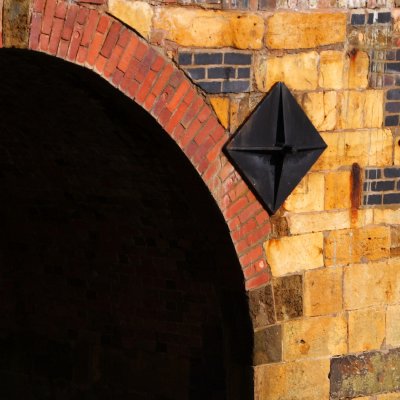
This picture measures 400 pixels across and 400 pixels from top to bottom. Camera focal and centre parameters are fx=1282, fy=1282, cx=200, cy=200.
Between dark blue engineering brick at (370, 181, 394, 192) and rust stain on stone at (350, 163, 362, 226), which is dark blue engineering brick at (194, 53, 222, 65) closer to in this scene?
rust stain on stone at (350, 163, 362, 226)

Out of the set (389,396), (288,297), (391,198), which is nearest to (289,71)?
(391,198)

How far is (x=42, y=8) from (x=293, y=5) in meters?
1.62

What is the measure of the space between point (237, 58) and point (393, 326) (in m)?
1.92

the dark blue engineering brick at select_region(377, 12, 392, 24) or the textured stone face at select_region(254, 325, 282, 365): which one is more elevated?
the dark blue engineering brick at select_region(377, 12, 392, 24)

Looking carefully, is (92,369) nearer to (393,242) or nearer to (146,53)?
(393,242)

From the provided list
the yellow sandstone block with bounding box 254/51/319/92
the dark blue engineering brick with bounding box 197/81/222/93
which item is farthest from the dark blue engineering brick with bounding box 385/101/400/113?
the dark blue engineering brick with bounding box 197/81/222/93

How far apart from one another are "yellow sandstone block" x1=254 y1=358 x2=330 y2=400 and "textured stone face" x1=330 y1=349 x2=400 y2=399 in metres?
0.07

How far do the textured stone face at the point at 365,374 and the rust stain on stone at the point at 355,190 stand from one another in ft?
2.60

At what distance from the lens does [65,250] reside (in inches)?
312

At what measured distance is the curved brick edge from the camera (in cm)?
577

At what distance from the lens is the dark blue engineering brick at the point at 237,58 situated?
6.52 meters

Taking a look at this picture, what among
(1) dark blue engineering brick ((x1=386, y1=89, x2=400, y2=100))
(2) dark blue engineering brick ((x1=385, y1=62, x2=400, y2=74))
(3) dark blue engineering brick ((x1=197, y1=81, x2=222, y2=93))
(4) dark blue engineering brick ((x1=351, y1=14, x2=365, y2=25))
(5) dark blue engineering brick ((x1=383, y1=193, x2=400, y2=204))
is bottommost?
(5) dark blue engineering brick ((x1=383, y1=193, x2=400, y2=204))

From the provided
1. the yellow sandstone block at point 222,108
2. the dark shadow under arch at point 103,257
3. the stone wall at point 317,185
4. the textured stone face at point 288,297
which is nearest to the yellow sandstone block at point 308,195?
the stone wall at point 317,185

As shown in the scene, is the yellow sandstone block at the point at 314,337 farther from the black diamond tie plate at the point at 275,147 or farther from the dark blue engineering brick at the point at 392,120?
the dark blue engineering brick at the point at 392,120
